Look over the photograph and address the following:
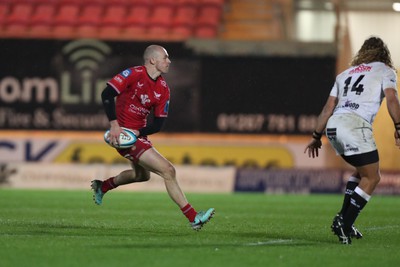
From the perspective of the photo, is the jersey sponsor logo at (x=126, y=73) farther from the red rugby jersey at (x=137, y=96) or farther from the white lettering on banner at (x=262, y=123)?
the white lettering on banner at (x=262, y=123)

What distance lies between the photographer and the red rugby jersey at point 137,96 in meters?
10.8

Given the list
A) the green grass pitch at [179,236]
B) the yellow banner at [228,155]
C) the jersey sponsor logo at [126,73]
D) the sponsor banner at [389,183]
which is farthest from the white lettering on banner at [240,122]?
the jersey sponsor logo at [126,73]

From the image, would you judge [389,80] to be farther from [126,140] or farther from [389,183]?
[389,183]

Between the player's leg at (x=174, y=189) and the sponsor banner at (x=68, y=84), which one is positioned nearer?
the player's leg at (x=174, y=189)

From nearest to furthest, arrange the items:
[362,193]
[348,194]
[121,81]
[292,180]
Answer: [362,193], [348,194], [121,81], [292,180]

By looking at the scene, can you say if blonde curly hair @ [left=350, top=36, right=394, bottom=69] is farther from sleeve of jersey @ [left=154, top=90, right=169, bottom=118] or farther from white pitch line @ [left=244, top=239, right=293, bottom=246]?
sleeve of jersey @ [left=154, top=90, right=169, bottom=118]

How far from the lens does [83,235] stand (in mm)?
9953

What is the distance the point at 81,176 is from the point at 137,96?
11.1m

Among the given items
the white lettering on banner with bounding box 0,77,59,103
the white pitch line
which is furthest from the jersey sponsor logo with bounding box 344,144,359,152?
the white lettering on banner with bounding box 0,77,59,103

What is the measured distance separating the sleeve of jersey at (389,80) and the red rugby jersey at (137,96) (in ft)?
8.50

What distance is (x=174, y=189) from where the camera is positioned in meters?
10.5

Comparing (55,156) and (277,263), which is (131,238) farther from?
(55,156)

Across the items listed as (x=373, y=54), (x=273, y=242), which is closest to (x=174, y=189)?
(x=273, y=242)

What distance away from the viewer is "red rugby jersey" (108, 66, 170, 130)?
35.4 ft
